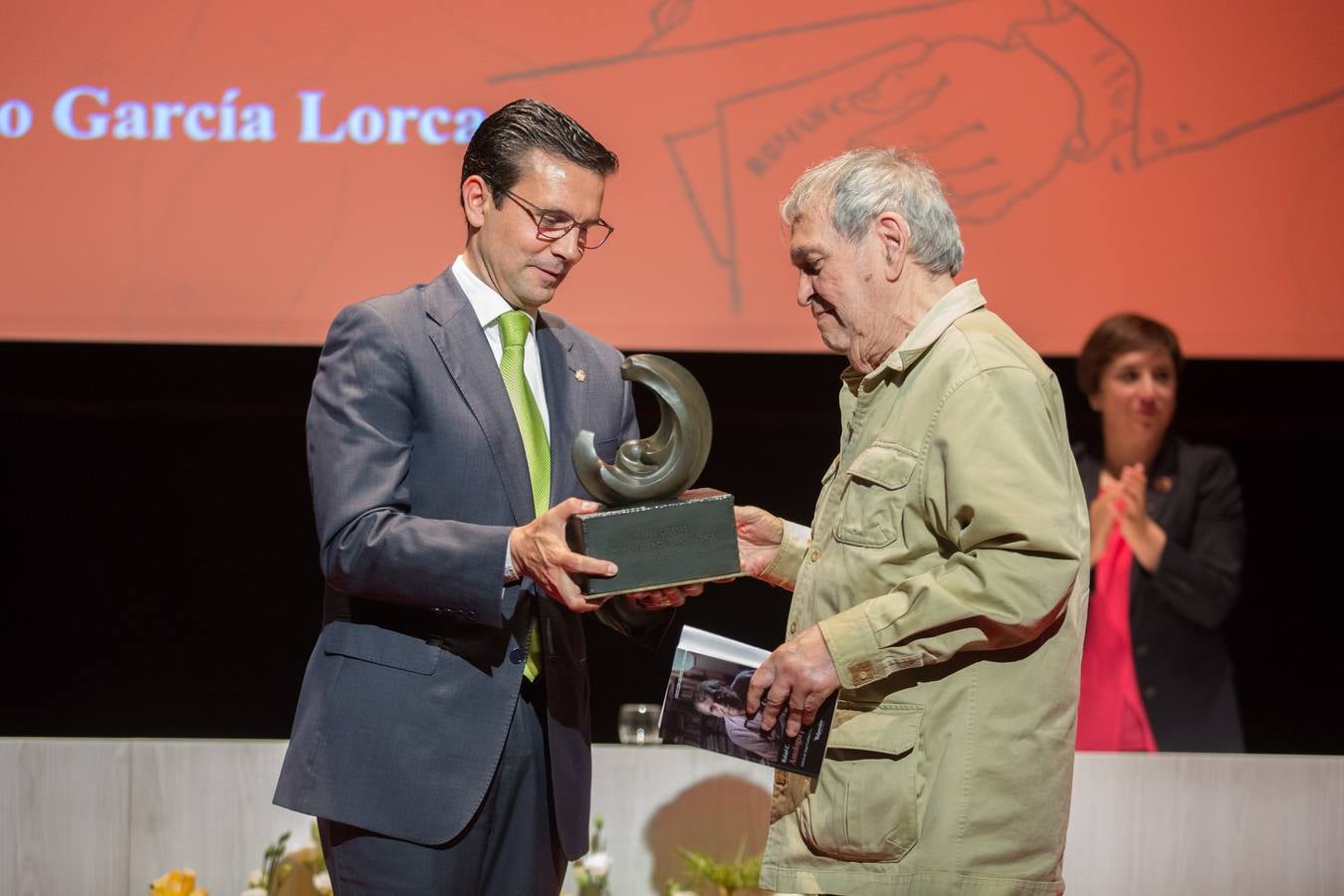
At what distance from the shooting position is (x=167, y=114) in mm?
3178

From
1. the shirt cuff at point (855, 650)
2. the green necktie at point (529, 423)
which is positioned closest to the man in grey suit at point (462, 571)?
the green necktie at point (529, 423)

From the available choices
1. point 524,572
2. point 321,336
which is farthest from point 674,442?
point 321,336

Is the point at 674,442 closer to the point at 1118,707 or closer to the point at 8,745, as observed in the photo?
the point at 8,745

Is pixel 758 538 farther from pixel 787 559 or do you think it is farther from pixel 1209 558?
pixel 1209 558

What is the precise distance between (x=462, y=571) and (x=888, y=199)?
2.35 ft

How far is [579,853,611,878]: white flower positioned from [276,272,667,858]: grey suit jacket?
0.53 metres

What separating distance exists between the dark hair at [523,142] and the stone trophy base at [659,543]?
0.54 metres

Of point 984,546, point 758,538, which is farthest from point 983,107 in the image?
point 984,546

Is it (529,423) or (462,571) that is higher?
(529,423)

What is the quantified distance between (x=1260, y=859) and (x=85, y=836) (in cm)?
221

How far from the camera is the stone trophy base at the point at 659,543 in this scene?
1619 mm

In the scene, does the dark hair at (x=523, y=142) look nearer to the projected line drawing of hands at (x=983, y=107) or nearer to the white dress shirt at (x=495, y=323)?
the white dress shirt at (x=495, y=323)

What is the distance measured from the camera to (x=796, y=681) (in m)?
1.56

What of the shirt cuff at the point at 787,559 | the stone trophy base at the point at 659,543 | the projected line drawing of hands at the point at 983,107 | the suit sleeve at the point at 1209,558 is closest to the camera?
the stone trophy base at the point at 659,543
